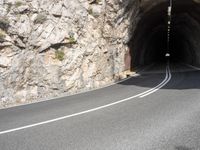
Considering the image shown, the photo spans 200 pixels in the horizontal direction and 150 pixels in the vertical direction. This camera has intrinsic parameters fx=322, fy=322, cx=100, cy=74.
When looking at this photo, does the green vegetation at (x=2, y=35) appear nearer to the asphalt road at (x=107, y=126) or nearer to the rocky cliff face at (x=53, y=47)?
the rocky cliff face at (x=53, y=47)

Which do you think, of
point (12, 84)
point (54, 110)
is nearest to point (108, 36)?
point (12, 84)

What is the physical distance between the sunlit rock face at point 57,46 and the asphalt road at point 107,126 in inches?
141

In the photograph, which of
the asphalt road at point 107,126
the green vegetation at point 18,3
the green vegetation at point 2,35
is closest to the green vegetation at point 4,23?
the green vegetation at point 2,35

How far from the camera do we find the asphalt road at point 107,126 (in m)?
6.58

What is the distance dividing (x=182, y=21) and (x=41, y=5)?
19.8 meters

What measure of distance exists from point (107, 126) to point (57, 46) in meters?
9.74

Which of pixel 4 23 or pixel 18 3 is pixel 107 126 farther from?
pixel 18 3

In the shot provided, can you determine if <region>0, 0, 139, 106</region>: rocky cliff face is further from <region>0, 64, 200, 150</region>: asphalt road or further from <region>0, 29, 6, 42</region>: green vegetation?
<region>0, 64, 200, 150</region>: asphalt road

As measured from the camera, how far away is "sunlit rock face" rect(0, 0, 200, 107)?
15.0m

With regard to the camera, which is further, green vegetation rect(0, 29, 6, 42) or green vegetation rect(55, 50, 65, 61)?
green vegetation rect(55, 50, 65, 61)

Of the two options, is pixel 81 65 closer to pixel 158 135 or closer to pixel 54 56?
pixel 54 56

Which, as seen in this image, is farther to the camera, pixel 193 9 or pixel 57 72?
pixel 193 9

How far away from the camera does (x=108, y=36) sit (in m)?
21.3

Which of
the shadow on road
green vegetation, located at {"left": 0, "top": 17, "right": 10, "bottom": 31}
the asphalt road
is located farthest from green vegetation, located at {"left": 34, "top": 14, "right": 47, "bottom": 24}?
the shadow on road
